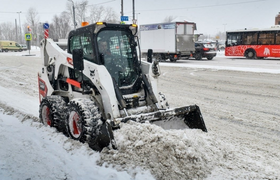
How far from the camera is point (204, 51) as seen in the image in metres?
23.7

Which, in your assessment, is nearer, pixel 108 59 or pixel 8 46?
pixel 108 59

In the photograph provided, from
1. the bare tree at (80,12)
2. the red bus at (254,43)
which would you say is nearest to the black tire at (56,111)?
the red bus at (254,43)

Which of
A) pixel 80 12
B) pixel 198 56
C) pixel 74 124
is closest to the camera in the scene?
pixel 74 124

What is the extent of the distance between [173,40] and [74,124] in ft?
58.6

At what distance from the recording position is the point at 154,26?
918 inches

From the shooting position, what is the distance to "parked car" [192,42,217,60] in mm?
23656

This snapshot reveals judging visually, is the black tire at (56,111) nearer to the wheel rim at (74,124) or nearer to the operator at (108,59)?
the wheel rim at (74,124)

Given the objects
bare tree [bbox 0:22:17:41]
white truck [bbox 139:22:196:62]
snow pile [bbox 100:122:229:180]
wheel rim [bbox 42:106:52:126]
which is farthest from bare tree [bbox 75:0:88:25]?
bare tree [bbox 0:22:17:41]

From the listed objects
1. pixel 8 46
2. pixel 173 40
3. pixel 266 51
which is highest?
pixel 8 46

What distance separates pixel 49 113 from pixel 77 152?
1.46 meters

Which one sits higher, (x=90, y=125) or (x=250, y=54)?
(x=250, y=54)

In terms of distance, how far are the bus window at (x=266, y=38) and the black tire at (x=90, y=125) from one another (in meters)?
21.7

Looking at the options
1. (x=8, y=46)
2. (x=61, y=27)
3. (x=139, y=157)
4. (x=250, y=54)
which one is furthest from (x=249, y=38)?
(x=8, y=46)

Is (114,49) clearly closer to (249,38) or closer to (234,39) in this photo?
(249,38)
